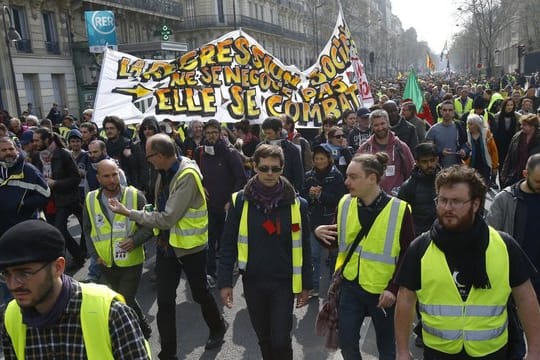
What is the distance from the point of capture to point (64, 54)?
24.9 metres

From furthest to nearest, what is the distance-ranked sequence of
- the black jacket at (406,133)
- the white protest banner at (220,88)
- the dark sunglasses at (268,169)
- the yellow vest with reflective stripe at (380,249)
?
1. the white protest banner at (220,88)
2. the black jacket at (406,133)
3. the dark sunglasses at (268,169)
4. the yellow vest with reflective stripe at (380,249)

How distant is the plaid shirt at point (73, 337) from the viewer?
1789 mm

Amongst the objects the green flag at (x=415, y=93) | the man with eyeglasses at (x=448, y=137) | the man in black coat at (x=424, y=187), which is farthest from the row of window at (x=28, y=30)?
the man in black coat at (x=424, y=187)

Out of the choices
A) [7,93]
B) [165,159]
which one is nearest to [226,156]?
[165,159]

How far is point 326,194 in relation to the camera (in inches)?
205

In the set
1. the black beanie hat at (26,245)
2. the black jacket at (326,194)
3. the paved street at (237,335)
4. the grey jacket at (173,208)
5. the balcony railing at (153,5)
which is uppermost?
the balcony railing at (153,5)

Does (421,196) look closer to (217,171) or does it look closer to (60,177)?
(217,171)

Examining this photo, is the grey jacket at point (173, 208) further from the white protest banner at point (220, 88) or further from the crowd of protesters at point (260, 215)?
the white protest banner at point (220, 88)

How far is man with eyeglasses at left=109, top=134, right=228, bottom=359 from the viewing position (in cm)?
380

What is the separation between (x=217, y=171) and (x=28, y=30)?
21.1 m

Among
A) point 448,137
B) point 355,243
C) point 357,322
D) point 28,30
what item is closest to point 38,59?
point 28,30

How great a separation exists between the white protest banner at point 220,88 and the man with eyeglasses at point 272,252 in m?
4.83

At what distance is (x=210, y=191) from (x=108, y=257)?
1985 millimetres

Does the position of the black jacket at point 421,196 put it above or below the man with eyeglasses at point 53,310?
below
